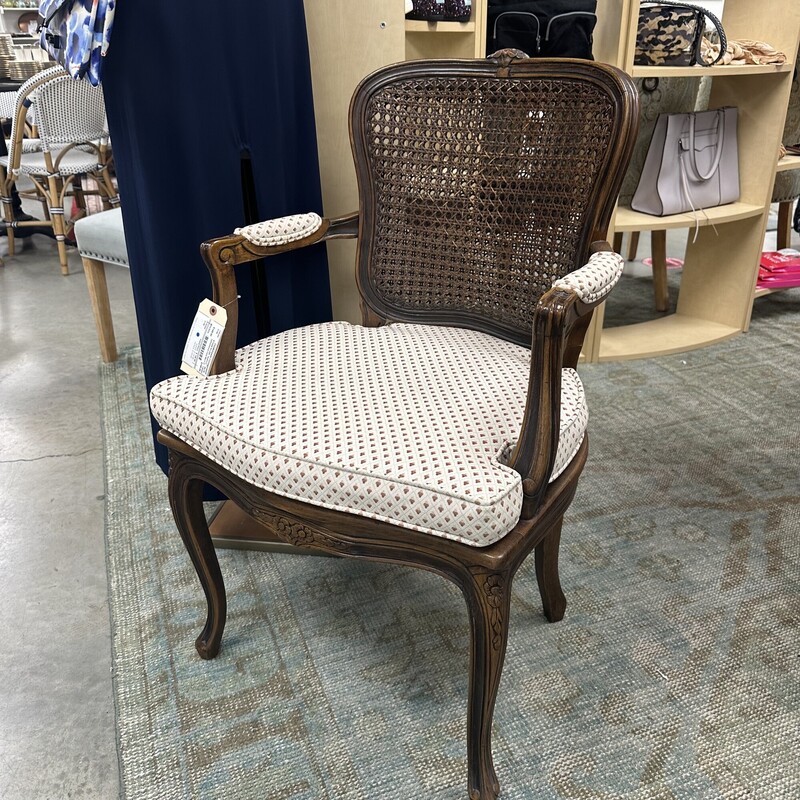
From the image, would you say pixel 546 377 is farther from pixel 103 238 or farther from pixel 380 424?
pixel 103 238

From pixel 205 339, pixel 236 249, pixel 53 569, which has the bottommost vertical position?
pixel 53 569

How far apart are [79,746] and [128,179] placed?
1.00m

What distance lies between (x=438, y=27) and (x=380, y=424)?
132 centimetres

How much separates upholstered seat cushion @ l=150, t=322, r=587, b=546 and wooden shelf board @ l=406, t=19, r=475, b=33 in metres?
0.98

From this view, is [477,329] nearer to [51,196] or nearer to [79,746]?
[79,746]

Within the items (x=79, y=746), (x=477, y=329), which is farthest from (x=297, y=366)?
(x=79, y=746)

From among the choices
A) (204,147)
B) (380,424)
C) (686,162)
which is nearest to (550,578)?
(380,424)

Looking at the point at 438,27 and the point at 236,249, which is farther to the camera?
the point at 438,27

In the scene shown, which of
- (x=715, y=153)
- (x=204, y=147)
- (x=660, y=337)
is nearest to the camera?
(x=204, y=147)

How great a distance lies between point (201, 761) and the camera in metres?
1.10

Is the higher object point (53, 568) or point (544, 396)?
point (544, 396)

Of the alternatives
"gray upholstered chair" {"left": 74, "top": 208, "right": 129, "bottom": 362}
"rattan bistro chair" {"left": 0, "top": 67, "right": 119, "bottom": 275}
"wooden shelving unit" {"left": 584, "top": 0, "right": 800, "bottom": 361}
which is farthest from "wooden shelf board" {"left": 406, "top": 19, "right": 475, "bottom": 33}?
"rattan bistro chair" {"left": 0, "top": 67, "right": 119, "bottom": 275}

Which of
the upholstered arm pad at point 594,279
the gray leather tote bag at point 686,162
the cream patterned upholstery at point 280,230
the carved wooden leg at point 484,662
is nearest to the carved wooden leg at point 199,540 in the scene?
the cream patterned upholstery at point 280,230

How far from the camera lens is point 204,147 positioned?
4.47 feet
